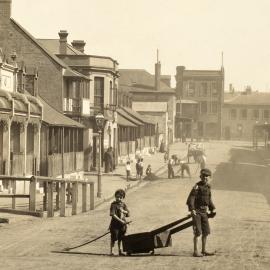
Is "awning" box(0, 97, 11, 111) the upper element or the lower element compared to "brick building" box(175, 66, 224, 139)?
lower

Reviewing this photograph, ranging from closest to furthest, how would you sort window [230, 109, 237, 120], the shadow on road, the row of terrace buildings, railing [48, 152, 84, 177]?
1. the row of terrace buildings
2. railing [48, 152, 84, 177]
3. the shadow on road
4. window [230, 109, 237, 120]

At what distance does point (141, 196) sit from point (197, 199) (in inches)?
615

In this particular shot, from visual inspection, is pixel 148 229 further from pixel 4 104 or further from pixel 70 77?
pixel 70 77

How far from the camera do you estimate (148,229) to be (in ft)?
57.3

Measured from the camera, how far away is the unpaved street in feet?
40.1

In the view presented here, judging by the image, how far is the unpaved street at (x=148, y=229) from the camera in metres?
12.2

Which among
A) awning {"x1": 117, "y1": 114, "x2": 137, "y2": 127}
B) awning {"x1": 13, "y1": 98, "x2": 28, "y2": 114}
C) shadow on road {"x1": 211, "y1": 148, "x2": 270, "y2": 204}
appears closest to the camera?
awning {"x1": 13, "y1": 98, "x2": 28, "y2": 114}

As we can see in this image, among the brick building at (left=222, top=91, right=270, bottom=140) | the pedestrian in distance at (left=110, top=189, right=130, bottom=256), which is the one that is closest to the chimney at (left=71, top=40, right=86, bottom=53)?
the pedestrian in distance at (left=110, top=189, right=130, bottom=256)

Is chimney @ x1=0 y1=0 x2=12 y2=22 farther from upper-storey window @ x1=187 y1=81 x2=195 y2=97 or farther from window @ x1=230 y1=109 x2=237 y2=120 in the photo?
window @ x1=230 y1=109 x2=237 y2=120

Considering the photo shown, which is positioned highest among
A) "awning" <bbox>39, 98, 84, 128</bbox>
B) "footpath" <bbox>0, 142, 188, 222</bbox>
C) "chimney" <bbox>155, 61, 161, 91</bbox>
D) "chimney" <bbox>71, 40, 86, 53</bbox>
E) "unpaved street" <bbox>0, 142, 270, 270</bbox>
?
"chimney" <bbox>155, 61, 161, 91</bbox>

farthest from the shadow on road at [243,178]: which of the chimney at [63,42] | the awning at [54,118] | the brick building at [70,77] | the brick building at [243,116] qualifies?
the brick building at [243,116]

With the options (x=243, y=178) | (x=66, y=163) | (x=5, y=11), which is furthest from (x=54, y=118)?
(x=243, y=178)

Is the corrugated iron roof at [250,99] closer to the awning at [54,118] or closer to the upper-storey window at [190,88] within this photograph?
the upper-storey window at [190,88]

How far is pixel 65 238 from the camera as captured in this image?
15.6 metres
